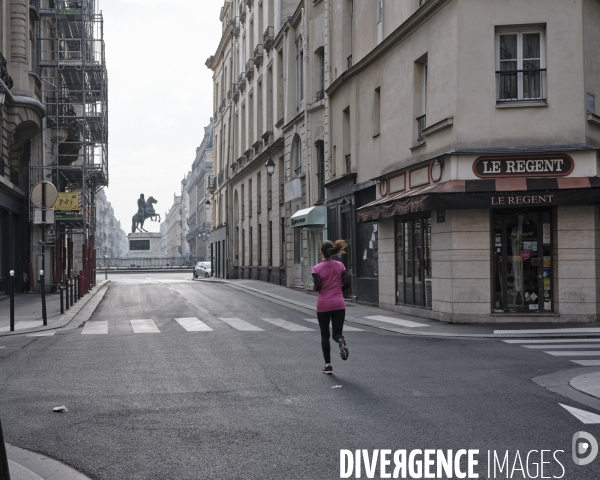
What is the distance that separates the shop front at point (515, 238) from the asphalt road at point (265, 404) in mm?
3290

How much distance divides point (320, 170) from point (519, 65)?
43.0 ft

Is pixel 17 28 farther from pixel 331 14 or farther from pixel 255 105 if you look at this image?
pixel 255 105

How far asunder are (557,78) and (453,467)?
41.1ft

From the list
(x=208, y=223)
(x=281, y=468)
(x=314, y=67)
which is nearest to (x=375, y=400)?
(x=281, y=468)

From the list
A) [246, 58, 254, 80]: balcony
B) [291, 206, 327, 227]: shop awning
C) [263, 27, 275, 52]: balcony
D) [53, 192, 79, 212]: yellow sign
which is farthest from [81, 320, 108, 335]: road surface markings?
[246, 58, 254, 80]: balcony

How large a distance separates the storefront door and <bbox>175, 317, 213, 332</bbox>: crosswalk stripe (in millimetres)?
6200

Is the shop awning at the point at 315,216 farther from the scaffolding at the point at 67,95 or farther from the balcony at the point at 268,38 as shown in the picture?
the balcony at the point at 268,38

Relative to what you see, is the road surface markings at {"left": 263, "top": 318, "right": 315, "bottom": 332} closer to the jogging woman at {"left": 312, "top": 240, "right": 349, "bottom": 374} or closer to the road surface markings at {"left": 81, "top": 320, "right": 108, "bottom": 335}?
the road surface markings at {"left": 81, "top": 320, "right": 108, "bottom": 335}

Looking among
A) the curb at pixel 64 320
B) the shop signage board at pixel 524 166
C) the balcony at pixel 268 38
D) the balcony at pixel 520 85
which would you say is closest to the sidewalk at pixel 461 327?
the shop signage board at pixel 524 166

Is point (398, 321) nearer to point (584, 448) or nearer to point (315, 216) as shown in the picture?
point (315, 216)

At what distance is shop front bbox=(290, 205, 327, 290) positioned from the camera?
27.1 m

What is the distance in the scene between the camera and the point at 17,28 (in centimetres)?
2667

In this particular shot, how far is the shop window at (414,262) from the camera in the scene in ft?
59.0

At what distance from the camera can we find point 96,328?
622 inches
